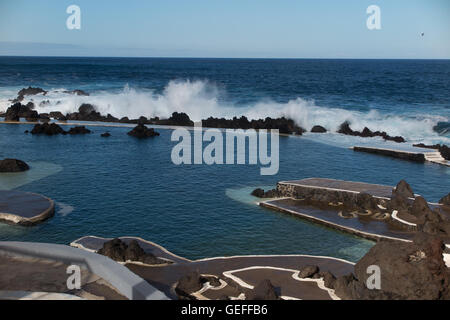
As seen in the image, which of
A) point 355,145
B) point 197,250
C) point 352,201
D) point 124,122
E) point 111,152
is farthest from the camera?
point 124,122

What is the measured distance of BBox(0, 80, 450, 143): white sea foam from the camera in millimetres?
60306

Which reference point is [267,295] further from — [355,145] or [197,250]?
[355,145]

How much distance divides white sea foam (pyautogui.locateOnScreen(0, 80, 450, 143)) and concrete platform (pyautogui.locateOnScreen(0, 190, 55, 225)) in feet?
128

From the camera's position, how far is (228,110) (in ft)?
241

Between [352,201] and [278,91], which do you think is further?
[278,91]

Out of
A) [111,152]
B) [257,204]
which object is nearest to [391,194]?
[257,204]

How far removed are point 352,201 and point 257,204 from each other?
5.41 metres

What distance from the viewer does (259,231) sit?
76.2ft

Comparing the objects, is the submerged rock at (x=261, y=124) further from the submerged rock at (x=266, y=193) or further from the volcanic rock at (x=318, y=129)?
the submerged rock at (x=266, y=193)

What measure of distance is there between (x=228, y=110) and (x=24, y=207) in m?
50.8

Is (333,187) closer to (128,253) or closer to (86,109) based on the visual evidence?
(128,253)

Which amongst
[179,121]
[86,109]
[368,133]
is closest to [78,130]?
[179,121]

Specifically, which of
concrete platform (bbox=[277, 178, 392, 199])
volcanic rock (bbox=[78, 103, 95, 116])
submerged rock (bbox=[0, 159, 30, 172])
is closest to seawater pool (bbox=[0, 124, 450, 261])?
submerged rock (bbox=[0, 159, 30, 172])

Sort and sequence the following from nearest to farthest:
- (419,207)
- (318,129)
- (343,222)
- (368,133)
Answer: (419,207), (343,222), (368,133), (318,129)
